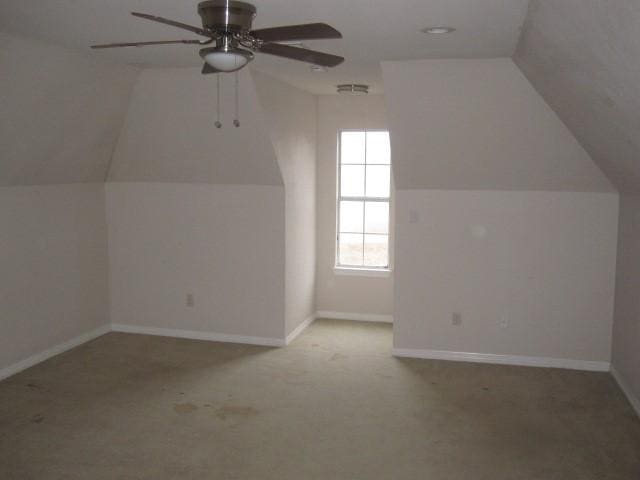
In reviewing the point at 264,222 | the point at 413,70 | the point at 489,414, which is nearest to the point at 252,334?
the point at 264,222

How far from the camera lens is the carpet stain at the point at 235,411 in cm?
406

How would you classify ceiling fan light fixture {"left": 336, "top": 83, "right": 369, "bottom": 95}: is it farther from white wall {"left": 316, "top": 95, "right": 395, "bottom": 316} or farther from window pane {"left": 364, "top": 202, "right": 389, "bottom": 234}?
window pane {"left": 364, "top": 202, "right": 389, "bottom": 234}

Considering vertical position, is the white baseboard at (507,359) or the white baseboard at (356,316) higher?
the white baseboard at (356,316)

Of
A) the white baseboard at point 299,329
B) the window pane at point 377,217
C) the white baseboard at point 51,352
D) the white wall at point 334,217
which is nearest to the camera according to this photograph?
the white baseboard at point 51,352

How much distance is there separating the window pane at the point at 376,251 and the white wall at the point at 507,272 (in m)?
1.27

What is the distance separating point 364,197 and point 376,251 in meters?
0.61

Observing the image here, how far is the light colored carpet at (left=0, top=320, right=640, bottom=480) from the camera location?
340 cm

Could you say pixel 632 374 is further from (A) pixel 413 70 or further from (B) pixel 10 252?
(B) pixel 10 252

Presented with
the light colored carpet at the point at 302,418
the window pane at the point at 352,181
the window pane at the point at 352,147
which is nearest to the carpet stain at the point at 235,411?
the light colored carpet at the point at 302,418

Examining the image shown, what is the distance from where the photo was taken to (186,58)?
4363 millimetres

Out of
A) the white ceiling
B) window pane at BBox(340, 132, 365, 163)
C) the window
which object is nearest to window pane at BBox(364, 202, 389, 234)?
the window

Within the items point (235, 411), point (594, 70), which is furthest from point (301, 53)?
point (235, 411)

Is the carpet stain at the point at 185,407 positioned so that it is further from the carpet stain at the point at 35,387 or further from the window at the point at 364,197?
the window at the point at 364,197

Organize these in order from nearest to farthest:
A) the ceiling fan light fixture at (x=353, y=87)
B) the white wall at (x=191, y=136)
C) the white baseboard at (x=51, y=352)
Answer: the white baseboard at (x=51, y=352) < the white wall at (x=191, y=136) < the ceiling fan light fixture at (x=353, y=87)
